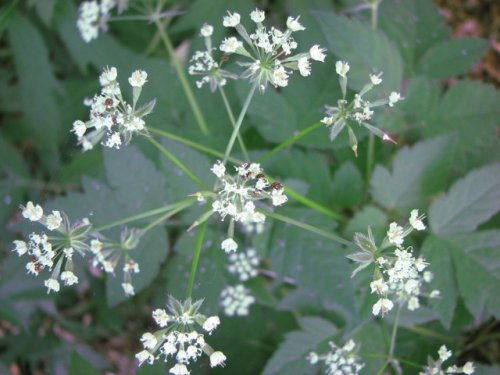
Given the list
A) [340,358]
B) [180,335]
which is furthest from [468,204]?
[180,335]

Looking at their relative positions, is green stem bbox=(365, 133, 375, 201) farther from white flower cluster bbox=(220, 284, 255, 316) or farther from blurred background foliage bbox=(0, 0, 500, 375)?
white flower cluster bbox=(220, 284, 255, 316)

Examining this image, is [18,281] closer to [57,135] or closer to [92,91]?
[57,135]

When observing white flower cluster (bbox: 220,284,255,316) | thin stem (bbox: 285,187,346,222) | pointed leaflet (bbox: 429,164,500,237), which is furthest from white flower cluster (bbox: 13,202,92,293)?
pointed leaflet (bbox: 429,164,500,237)

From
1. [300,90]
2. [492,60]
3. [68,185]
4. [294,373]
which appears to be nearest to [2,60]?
[68,185]

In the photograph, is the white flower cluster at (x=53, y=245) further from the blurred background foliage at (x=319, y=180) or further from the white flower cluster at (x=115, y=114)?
the blurred background foliage at (x=319, y=180)

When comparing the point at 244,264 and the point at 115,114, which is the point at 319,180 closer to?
the point at 244,264
